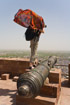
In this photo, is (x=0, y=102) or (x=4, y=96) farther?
(x=4, y=96)

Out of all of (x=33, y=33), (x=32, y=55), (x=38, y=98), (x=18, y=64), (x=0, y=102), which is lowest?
(x=0, y=102)

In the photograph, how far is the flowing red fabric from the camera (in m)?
5.30

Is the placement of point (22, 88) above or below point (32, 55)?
below

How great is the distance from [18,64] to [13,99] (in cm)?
345

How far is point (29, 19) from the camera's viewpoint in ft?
17.5

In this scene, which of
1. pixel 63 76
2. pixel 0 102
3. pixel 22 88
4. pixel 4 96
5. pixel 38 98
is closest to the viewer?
pixel 22 88

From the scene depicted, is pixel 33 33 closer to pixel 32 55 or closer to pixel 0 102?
pixel 32 55

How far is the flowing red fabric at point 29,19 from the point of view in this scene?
5305 mm

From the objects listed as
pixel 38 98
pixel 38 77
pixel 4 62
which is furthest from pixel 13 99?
pixel 4 62

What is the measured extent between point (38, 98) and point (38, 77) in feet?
3.06

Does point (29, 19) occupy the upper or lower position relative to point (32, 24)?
upper

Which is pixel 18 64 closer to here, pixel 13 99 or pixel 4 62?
pixel 4 62

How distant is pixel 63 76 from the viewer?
7.74 metres

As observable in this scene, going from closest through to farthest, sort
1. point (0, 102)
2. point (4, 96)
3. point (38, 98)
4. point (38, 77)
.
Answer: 1. point (38, 77)
2. point (38, 98)
3. point (0, 102)
4. point (4, 96)
